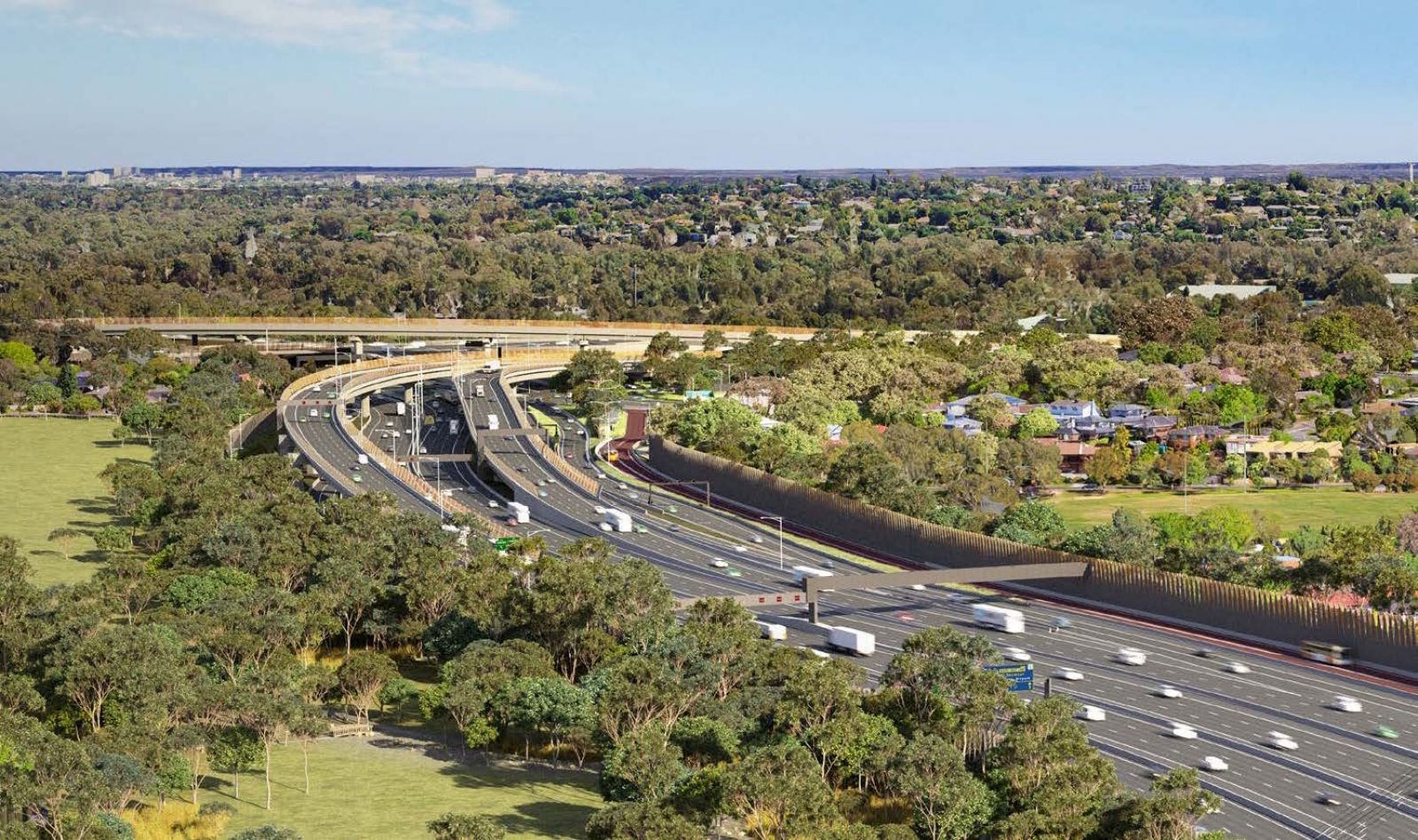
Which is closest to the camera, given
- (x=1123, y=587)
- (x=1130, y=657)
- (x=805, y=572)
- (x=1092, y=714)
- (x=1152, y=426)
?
(x=1092, y=714)

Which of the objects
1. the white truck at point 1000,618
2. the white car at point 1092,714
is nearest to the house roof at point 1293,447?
the white truck at point 1000,618

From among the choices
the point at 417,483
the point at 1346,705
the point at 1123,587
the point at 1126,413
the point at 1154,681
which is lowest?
the point at 417,483

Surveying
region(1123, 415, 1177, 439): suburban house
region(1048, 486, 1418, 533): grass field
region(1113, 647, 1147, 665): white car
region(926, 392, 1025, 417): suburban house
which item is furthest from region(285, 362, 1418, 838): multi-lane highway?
region(1123, 415, 1177, 439): suburban house

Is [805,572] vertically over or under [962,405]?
under

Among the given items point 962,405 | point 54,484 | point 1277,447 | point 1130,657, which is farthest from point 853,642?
point 54,484

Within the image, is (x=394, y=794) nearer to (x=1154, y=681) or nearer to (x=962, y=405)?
(x=1154, y=681)

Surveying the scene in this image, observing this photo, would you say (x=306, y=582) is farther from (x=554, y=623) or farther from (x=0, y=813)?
(x=0, y=813)

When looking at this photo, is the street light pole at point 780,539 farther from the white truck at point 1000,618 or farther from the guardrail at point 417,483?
the white truck at point 1000,618
